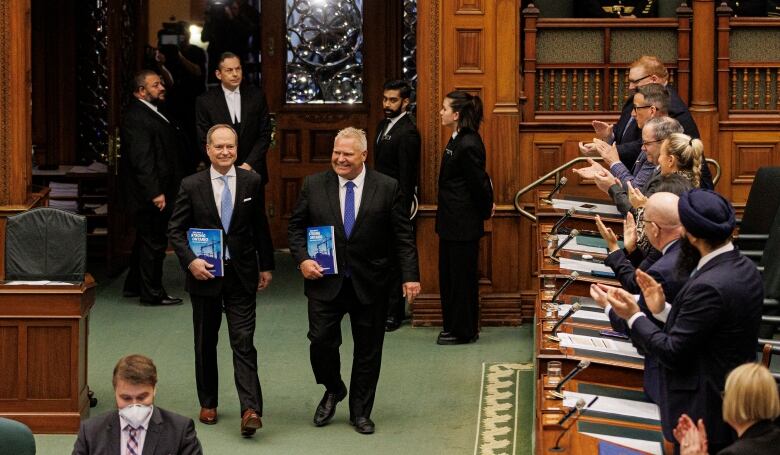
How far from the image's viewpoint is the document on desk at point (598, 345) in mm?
6551

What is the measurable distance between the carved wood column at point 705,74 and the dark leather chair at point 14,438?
6.78 meters

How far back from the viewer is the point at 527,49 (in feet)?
36.1

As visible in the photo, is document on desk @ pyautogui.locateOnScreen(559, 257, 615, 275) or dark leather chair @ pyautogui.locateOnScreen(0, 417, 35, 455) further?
document on desk @ pyautogui.locateOnScreen(559, 257, 615, 275)

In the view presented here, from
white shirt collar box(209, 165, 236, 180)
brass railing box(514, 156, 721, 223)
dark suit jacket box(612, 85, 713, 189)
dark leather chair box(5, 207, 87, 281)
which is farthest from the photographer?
brass railing box(514, 156, 721, 223)

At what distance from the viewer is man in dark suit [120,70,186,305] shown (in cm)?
1177

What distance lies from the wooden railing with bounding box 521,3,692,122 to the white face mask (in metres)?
6.15

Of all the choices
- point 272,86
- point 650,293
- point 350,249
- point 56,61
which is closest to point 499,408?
point 350,249

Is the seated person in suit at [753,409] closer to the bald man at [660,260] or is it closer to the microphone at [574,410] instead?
the microphone at [574,410]

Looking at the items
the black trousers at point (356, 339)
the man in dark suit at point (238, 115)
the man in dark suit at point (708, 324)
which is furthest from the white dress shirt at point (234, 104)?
the man in dark suit at point (708, 324)

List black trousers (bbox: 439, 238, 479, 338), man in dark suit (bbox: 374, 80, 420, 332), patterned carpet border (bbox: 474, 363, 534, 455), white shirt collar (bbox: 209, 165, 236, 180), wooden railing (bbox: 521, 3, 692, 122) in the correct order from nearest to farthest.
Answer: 1. patterned carpet border (bbox: 474, 363, 534, 455)
2. white shirt collar (bbox: 209, 165, 236, 180)
3. black trousers (bbox: 439, 238, 479, 338)
4. man in dark suit (bbox: 374, 80, 420, 332)
5. wooden railing (bbox: 521, 3, 692, 122)

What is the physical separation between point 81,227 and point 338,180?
5.52 ft

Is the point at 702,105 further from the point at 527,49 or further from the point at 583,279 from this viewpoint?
the point at 583,279

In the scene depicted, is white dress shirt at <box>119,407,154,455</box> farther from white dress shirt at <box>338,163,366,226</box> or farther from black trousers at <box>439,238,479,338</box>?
black trousers at <box>439,238,479,338</box>

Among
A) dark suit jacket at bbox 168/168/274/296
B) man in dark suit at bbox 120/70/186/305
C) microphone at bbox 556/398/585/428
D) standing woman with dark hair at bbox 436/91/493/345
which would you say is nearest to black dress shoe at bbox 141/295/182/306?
man in dark suit at bbox 120/70/186/305
